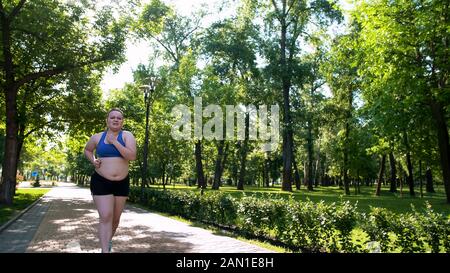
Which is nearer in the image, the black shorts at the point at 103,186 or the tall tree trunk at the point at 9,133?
the black shorts at the point at 103,186

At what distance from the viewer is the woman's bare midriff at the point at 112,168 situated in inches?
194

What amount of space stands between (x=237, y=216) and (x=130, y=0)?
1417 cm

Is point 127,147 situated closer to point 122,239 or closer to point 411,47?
point 122,239

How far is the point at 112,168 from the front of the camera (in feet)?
16.2

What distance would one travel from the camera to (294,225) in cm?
895

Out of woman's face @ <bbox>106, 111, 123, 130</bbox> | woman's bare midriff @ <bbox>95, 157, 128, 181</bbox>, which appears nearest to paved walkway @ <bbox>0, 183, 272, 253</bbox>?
woman's bare midriff @ <bbox>95, 157, 128, 181</bbox>

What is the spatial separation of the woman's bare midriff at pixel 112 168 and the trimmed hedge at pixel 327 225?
4563 mm

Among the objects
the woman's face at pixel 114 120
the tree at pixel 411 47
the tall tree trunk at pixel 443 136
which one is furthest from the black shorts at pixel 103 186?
the tall tree trunk at pixel 443 136

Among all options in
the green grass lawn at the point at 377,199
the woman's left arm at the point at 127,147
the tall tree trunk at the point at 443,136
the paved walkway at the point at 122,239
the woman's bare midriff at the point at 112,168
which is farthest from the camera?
the tall tree trunk at the point at 443,136

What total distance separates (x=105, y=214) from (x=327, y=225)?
15.5 ft

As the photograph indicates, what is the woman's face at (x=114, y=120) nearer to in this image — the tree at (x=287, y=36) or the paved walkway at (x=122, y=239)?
the paved walkway at (x=122, y=239)

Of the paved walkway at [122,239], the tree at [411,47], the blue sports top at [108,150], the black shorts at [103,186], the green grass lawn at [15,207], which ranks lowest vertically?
the paved walkway at [122,239]

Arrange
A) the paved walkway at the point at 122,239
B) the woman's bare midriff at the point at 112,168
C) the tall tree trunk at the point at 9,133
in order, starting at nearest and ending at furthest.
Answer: the woman's bare midriff at the point at 112,168
the paved walkway at the point at 122,239
the tall tree trunk at the point at 9,133
